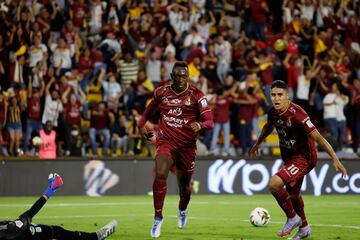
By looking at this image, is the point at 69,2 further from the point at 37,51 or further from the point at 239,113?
the point at 239,113

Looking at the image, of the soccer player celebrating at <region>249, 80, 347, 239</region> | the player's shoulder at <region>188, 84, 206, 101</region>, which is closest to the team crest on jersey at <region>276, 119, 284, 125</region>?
the soccer player celebrating at <region>249, 80, 347, 239</region>

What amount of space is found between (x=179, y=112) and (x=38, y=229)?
13.9 ft

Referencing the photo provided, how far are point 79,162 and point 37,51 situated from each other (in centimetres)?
436

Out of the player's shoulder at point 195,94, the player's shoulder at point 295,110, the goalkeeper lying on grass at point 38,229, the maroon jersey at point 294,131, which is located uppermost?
the player's shoulder at point 195,94

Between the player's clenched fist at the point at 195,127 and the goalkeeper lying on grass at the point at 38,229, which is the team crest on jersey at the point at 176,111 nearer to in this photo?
the player's clenched fist at the point at 195,127

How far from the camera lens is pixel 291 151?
13.4m

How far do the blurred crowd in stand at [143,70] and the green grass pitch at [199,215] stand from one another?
2.86 m

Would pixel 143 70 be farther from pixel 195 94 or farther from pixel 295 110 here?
pixel 295 110

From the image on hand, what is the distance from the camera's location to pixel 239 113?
26.6 metres

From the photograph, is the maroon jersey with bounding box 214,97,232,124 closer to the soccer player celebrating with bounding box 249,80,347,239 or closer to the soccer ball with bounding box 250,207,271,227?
the soccer ball with bounding box 250,207,271,227

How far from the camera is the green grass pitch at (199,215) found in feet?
46.0

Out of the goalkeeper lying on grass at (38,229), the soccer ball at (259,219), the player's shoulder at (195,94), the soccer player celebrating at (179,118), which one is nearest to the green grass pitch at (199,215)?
the soccer ball at (259,219)

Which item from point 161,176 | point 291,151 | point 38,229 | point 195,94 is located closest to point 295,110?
point 291,151

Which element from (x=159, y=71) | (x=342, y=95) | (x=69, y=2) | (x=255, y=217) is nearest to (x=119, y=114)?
(x=159, y=71)
